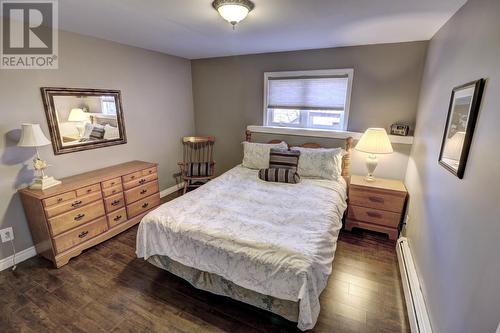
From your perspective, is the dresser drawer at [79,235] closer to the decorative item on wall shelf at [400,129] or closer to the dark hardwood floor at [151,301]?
the dark hardwood floor at [151,301]

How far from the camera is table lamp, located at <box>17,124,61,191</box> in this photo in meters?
2.09

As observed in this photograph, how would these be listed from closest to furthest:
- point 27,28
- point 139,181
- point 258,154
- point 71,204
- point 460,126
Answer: point 460,126
point 27,28
point 71,204
point 139,181
point 258,154

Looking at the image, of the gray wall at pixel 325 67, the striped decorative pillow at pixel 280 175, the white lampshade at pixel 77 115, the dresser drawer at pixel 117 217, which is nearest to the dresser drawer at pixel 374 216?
the gray wall at pixel 325 67

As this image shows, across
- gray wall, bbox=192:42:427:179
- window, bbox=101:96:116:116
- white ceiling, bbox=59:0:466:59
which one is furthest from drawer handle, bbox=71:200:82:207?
gray wall, bbox=192:42:427:179

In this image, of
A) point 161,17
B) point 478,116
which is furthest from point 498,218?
point 161,17

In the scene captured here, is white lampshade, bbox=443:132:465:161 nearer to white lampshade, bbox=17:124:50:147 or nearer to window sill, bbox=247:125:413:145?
window sill, bbox=247:125:413:145

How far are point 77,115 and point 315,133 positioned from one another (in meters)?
2.99

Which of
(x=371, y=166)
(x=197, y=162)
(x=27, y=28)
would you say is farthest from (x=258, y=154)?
(x=27, y=28)

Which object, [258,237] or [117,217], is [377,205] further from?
[117,217]

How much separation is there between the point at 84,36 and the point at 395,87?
367cm

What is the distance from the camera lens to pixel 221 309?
184 centimetres

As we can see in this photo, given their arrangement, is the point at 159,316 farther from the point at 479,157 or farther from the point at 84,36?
the point at 84,36

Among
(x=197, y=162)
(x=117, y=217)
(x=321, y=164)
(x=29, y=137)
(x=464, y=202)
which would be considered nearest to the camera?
(x=464, y=202)

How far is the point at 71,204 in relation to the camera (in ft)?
7.64
